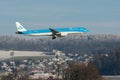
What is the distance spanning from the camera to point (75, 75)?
11862 centimetres

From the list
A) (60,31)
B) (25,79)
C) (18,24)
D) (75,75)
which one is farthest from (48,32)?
(25,79)

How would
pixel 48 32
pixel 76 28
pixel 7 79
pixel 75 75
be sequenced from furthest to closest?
pixel 7 79, pixel 75 75, pixel 76 28, pixel 48 32

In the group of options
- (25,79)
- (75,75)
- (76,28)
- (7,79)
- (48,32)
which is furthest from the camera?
(25,79)

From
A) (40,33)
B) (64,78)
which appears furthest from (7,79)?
(40,33)

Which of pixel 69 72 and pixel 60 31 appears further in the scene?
pixel 69 72

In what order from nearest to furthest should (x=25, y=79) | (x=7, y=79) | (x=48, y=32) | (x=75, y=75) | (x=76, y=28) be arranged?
(x=48, y=32) → (x=76, y=28) → (x=75, y=75) → (x=7, y=79) → (x=25, y=79)

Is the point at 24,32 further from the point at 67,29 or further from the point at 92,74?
the point at 92,74

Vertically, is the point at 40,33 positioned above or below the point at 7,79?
above

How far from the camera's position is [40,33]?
83750 mm

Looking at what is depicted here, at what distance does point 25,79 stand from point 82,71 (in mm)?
22630

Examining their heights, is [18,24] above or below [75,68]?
above

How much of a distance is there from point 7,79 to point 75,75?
47.8 feet

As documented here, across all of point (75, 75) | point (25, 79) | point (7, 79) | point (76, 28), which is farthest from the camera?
point (25, 79)

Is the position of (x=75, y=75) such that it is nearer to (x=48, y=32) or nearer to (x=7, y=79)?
(x=7, y=79)
